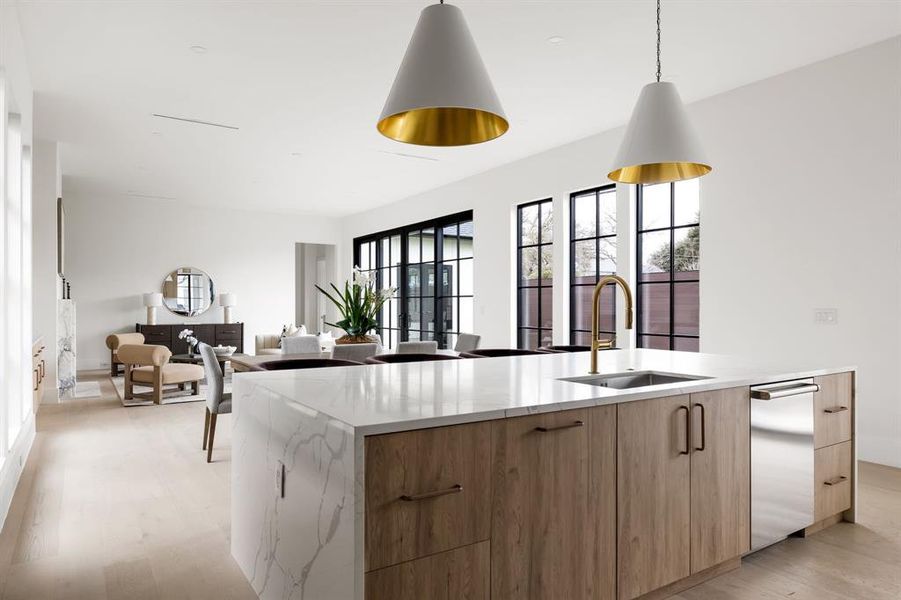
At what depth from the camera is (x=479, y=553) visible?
150 cm

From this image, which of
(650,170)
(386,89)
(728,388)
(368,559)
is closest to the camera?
(368,559)

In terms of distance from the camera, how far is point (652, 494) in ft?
6.18

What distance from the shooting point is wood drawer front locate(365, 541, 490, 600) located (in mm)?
1347

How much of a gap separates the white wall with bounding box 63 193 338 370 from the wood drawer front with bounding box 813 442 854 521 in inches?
372

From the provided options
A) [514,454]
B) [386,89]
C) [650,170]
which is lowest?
[514,454]

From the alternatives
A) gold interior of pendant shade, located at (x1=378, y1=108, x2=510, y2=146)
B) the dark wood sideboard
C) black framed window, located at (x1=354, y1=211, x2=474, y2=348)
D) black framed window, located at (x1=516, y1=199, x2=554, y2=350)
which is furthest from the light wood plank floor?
the dark wood sideboard

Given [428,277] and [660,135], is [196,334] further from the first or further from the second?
[660,135]

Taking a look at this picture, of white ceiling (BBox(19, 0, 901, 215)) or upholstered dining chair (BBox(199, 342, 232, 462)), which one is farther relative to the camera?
upholstered dining chair (BBox(199, 342, 232, 462))

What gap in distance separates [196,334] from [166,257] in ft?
4.80

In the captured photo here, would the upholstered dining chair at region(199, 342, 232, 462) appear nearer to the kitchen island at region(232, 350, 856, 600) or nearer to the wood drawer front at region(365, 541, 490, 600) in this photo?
the kitchen island at region(232, 350, 856, 600)

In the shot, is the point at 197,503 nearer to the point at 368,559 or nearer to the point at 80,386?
the point at 368,559

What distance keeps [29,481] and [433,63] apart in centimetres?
345

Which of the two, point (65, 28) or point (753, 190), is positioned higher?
point (65, 28)

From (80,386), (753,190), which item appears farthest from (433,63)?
(80,386)
